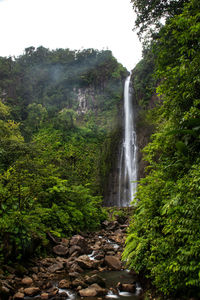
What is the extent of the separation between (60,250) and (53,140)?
2400 cm

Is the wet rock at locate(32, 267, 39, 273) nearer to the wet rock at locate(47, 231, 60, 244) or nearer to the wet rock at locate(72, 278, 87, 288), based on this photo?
the wet rock at locate(72, 278, 87, 288)

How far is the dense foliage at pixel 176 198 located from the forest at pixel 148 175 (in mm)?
20

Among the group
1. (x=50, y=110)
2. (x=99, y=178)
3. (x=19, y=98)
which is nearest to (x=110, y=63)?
(x=50, y=110)

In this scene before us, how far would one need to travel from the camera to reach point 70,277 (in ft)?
20.0

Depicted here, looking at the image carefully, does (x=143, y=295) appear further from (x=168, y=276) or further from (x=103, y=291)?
(x=168, y=276)

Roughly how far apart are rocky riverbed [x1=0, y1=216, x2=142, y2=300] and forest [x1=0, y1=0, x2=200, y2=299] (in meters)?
0.52

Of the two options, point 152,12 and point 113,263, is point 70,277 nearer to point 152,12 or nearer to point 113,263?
point 113,263

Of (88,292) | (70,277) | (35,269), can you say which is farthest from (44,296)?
(35,269)

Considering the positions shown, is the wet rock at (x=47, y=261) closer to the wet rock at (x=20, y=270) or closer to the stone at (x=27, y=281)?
the wet rock at (x=20, y=270)

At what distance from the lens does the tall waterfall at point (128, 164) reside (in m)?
24.4

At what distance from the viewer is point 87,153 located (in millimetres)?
29656

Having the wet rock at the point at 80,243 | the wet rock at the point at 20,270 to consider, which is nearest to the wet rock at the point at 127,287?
the wet rock at the point at 20,270

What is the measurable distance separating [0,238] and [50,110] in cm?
3476

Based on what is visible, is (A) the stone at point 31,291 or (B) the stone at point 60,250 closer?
(A) the stone at point 31,291
